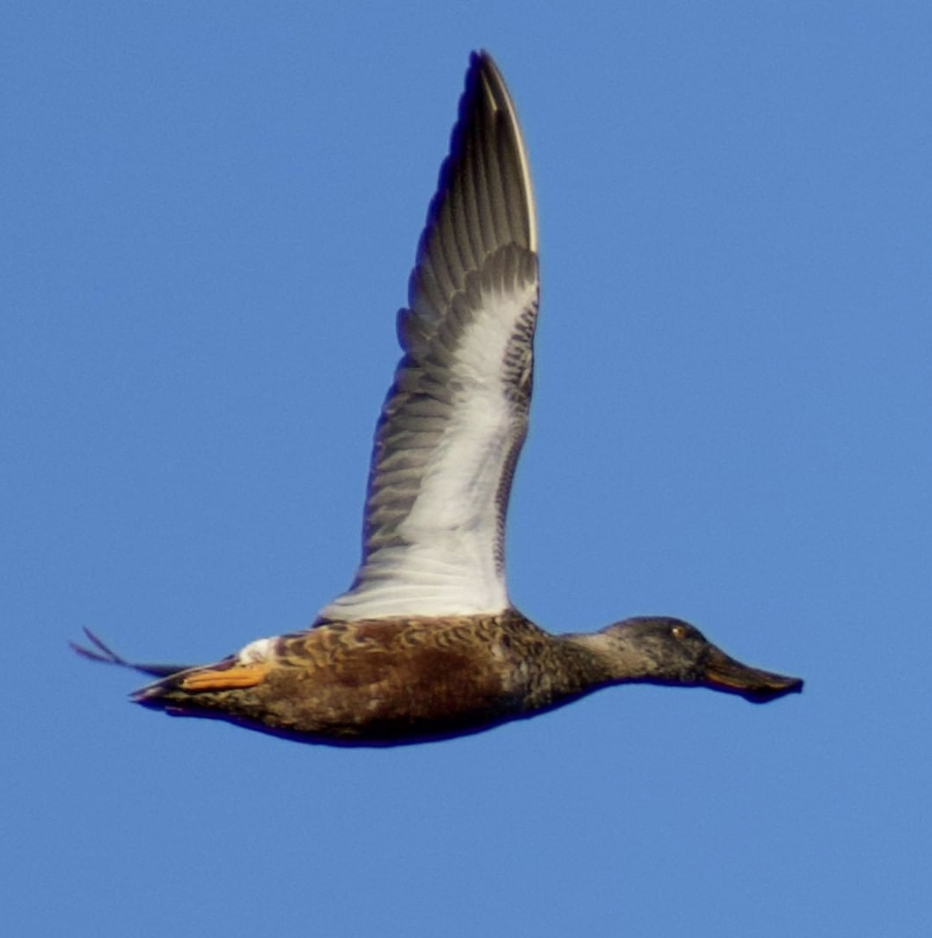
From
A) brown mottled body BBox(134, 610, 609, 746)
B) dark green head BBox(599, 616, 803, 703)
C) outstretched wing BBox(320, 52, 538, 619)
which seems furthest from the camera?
dark green head BBox(599, 616, 803, 703)

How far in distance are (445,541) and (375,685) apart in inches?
37.2

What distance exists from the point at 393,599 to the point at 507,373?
4.50ft

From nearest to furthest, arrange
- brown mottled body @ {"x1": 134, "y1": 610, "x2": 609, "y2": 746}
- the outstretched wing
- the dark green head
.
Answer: brown mottled body @ {"x1": 134, "y1": 610, "x2": 609, "y2": 746}
the outstretched wing
the dark green head

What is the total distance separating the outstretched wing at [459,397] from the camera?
17.7 metres

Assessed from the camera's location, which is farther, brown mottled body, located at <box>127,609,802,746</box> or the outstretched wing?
the outstretched wing

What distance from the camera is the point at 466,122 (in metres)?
17.9

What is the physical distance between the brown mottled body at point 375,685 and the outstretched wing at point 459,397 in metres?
0.23

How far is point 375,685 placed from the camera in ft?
56.9

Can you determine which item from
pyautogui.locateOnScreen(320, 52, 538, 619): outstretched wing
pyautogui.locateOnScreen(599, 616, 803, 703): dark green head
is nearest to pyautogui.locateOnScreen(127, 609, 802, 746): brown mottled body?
pyautogui.locateOnScreen(320, 52, 538, 619): outstretched wing

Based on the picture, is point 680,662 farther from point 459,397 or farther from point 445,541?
point 459,397

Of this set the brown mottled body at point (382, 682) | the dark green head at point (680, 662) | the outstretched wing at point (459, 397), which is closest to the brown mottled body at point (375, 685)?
the brown mottled body at point (382, 682)

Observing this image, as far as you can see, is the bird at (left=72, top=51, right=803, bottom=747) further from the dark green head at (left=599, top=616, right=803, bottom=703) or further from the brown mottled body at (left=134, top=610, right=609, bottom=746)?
the dark green head at (left=599, top=616, right=803, bottom=703)

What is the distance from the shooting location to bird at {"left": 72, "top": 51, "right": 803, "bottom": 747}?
56.9 ft

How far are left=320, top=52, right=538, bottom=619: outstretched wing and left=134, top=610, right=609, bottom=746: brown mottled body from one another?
227mm
